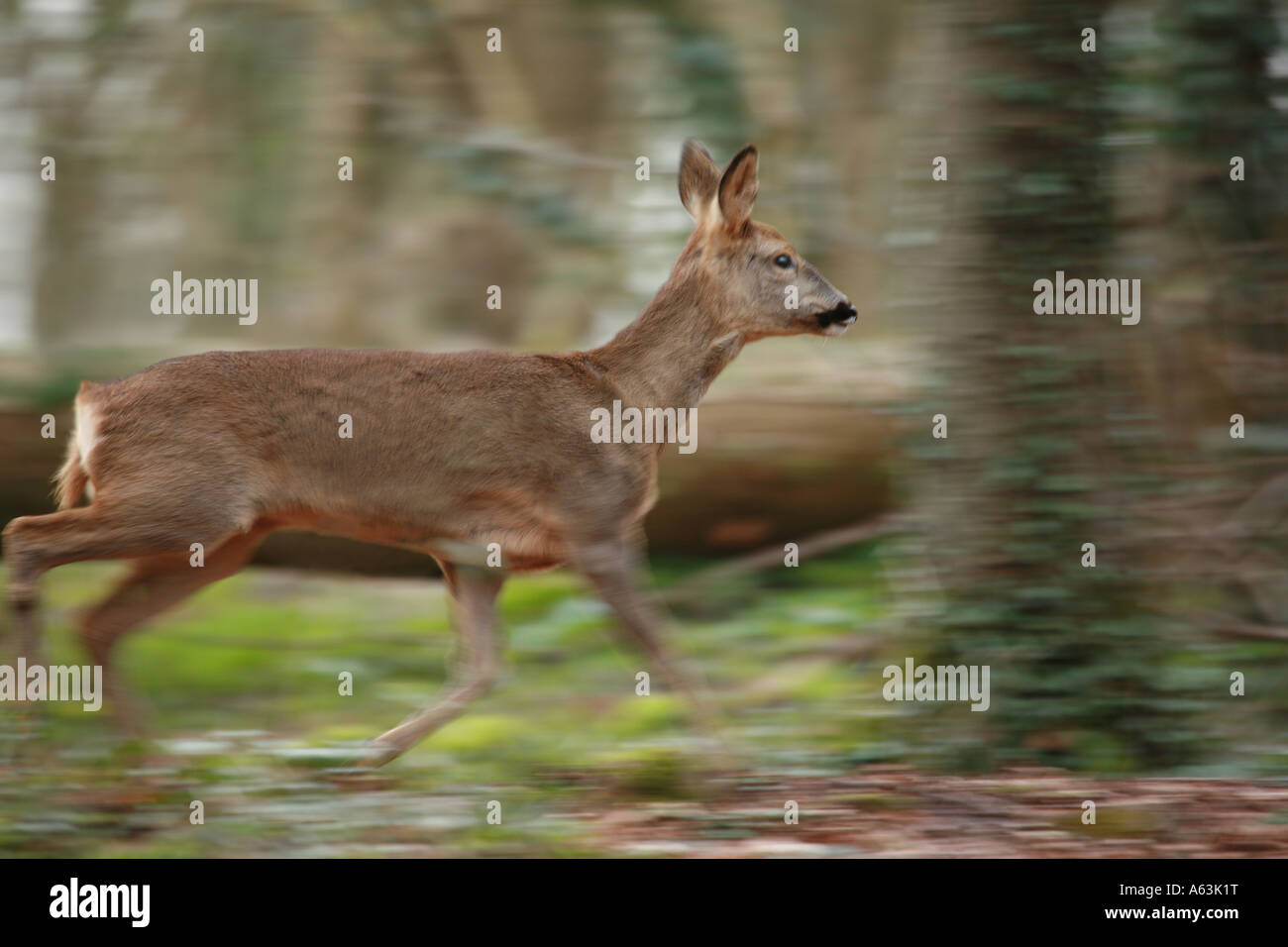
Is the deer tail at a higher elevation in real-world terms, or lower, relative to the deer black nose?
lower

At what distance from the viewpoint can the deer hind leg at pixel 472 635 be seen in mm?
6566

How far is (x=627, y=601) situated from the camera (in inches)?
251

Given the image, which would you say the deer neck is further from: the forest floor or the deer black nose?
the forest floor

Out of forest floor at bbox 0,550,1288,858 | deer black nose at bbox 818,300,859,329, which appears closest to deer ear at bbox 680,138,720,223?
deer black nose at bbox 818,300,859,329

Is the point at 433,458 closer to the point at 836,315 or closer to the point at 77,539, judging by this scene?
the point at 77,539

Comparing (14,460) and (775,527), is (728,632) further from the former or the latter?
(14,460)

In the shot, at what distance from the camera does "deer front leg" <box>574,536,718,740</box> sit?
20.9 feet

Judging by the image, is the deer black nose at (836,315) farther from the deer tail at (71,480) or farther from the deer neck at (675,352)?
the deer tail at (71,480)

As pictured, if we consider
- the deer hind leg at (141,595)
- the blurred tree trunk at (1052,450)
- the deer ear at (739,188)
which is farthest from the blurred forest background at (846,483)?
the deer ear at (739,188)

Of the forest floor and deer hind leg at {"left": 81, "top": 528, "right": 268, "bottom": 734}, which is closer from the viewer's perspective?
the forest floor

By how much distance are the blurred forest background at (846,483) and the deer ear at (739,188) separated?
2.31 feet

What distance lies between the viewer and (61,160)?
11344mm

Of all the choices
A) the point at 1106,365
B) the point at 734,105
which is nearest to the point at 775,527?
the point at 734,105

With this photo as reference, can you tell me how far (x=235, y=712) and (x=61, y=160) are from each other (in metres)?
5.77
